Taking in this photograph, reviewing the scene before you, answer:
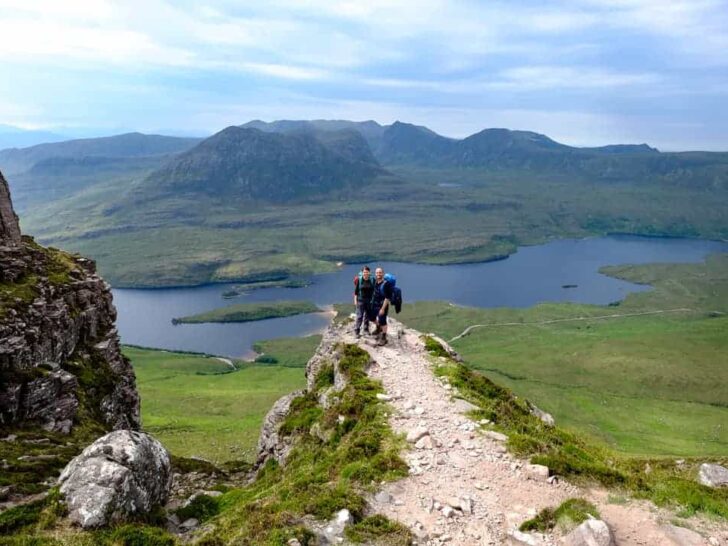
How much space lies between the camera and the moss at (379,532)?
56.1 ft

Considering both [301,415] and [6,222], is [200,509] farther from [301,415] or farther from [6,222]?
[6,222]

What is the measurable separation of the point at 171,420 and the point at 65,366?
68.9 m

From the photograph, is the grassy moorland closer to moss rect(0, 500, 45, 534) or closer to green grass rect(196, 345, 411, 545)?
green grass rect(196, 345, 411, 545)

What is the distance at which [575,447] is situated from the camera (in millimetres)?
24000

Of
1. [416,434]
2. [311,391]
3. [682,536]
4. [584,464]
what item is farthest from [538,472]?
[311,391]

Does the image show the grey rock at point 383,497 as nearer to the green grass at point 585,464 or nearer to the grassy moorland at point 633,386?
the green grass at point 585,464

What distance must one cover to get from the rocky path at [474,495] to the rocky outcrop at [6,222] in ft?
133

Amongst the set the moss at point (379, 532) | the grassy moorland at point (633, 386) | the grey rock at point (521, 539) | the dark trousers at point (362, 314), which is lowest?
the grassy moorland at point (633, 386)

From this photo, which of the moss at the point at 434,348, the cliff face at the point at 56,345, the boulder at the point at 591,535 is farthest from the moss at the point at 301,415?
the boulder at the point at 591,535

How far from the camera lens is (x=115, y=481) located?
67.4 feet

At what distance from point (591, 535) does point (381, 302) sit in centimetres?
2233

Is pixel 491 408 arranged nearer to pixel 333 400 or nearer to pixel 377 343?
pixel 333 400

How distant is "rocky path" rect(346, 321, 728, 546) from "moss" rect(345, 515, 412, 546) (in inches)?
21.8

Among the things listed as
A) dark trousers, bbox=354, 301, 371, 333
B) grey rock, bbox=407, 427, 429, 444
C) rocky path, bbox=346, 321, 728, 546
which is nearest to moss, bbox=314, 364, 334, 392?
dark trousers, bbox=354, 301, 371, 333
